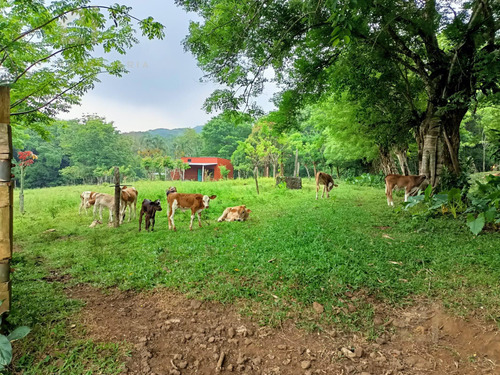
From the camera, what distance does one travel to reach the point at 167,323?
2.93m

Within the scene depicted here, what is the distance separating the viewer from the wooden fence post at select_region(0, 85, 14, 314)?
2.38 metres

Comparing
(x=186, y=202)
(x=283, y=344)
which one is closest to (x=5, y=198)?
(x=283, y=344)

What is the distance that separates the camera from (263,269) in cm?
412

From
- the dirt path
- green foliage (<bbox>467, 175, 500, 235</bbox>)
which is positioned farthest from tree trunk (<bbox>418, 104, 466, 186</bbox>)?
the dirt path

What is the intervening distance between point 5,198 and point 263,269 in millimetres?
3179

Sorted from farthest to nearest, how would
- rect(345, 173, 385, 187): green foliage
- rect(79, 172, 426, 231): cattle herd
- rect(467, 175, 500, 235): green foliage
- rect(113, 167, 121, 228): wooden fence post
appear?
1. rect(345, 173, 385, 187): green foliage
2. rect(113, 167, 121, 228): wooden fence post
3. rect(79, 172, 426, 231): cattle herd
4. rect(467, 175, 500, 235): green foliage

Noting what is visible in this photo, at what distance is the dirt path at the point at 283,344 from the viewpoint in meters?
2.32

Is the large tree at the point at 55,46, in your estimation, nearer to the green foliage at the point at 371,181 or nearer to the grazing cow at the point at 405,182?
the grazing cow at the point at 405,182

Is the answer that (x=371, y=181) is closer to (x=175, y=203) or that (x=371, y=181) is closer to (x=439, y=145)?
(x=439, y=145)

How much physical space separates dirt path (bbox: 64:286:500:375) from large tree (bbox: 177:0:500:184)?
5.10m

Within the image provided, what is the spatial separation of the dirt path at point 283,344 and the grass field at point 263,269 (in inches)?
7.5

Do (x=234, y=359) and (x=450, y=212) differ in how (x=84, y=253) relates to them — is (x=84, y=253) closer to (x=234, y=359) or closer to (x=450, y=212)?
(x=234, y=359)

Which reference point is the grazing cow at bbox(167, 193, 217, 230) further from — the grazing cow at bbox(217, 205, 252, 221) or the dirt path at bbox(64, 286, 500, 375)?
the dirt path at bbox(64, 286, 500, 375)

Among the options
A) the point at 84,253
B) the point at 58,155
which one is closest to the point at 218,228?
the point at 84,253
